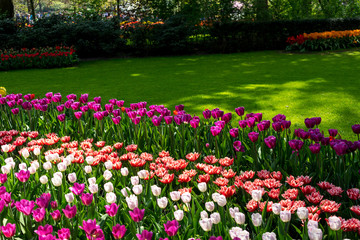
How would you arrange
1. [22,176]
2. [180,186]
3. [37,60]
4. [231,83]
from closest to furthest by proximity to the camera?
1. [22,176]
2. [180,186]
3. [231,83]
4. [37,60]

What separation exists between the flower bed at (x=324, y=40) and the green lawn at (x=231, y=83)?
48.9 inches

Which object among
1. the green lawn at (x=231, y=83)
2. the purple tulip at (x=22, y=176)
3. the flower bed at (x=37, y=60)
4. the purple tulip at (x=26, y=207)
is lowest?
the green lawn at (x=231, y=83)

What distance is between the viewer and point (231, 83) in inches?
362

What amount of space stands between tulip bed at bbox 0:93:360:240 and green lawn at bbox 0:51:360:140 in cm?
206

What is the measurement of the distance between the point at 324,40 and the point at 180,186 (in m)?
14.3

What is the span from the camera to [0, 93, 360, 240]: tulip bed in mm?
2041

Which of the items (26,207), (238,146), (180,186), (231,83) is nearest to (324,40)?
(231,83)

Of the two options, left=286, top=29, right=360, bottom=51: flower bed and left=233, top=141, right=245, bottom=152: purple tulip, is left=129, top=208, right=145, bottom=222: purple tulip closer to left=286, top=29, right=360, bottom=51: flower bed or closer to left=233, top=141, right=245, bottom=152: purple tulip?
left=233, top=141, right=245, bottom=152: purple tulip

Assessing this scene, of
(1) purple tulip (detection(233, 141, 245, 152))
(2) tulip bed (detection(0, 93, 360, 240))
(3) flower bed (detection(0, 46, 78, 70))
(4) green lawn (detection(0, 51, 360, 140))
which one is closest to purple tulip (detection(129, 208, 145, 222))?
(2) tulip bed (detection(0, 93, 360, 240))

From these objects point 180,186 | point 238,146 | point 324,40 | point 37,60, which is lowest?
point 180,186

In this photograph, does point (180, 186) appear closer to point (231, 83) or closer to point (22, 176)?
point (22, 176)

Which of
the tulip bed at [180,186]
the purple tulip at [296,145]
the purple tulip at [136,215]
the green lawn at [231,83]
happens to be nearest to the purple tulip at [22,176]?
the tulip bed at [180,186]

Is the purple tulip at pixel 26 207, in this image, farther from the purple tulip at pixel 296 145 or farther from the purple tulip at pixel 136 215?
the purple tulip at pixel 296 145

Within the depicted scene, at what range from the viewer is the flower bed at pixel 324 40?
15297mm
